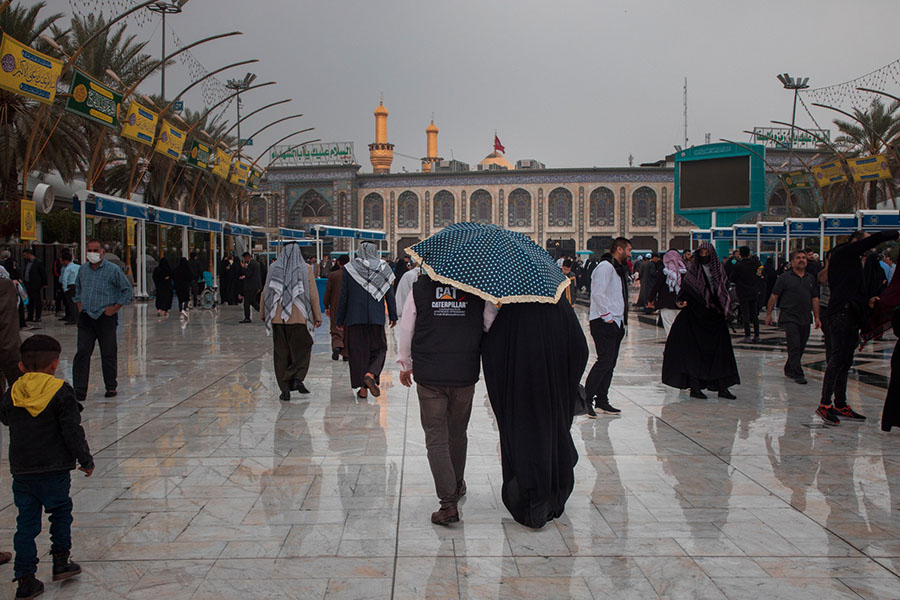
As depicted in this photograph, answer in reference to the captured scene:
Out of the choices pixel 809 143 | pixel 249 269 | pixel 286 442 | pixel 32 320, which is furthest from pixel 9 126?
pixel 809 143

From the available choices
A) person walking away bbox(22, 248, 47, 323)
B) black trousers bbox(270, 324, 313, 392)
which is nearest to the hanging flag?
person walking away bbox(22, 248, 47, 323)

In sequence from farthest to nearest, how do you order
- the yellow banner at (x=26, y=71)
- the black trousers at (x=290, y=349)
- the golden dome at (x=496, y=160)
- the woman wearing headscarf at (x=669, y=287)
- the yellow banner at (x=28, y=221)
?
the golden dome at (x=496, y=160)
the yellow banner at (x=28, y=221)
the yellow banner at (x=26, y=71)
the woman wearing headscarf at (x=669, y=287)
the black trousers at (x=290, y=349)

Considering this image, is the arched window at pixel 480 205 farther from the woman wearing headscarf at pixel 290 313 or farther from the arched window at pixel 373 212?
the woman wearing headscarf at pixel 290 313

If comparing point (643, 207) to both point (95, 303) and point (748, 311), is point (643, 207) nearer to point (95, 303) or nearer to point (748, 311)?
point (748, 311)

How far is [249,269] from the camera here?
16469 millimetres

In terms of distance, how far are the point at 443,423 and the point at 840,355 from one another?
4.24 m

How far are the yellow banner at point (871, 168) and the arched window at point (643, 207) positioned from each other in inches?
1210

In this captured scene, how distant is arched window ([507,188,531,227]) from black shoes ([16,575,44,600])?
174ft

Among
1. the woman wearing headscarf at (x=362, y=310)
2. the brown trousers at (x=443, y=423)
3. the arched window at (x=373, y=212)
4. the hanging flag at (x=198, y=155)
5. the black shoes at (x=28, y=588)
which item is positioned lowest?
the black shoes at (x=28, y=588)

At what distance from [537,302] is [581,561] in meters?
1.26

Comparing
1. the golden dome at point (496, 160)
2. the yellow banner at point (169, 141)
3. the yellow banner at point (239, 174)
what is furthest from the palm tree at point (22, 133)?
the golden dome at point (496, 160)

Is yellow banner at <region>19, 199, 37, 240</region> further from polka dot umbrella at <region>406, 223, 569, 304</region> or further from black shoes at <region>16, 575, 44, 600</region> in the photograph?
black shoes at <region>16, 575, 44, 600</region>

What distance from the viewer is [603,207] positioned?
54.8 m

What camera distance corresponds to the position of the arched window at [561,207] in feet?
181
